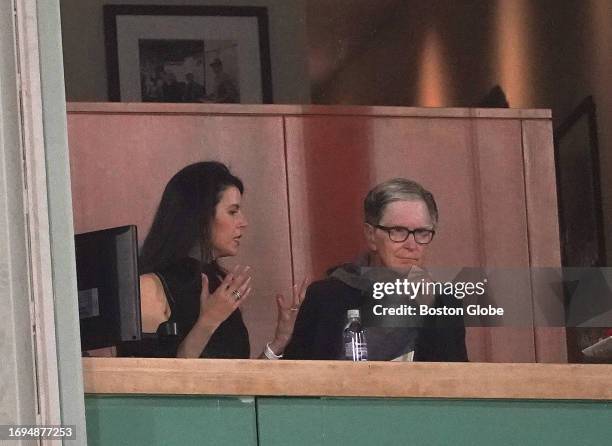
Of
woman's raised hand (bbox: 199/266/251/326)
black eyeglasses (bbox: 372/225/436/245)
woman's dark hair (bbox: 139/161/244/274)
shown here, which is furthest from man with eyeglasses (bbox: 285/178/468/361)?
woman's dark hair (bbox: 139/161/244/274)

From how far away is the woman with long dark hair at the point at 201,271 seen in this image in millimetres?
2770

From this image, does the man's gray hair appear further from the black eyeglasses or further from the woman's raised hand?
the woman's raised hand

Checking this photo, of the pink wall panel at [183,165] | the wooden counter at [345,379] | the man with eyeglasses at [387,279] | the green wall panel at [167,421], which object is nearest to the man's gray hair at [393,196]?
the man with eyeglasses at [387,279]

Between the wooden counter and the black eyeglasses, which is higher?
the black eyeglasses

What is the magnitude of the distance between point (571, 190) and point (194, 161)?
27.9 inches

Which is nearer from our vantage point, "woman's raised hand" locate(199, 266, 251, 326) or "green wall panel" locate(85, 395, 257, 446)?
"green wall panel" locate(85, 395, 257, 446)

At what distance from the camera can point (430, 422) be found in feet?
9.11

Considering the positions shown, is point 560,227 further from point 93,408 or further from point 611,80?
point 93,408

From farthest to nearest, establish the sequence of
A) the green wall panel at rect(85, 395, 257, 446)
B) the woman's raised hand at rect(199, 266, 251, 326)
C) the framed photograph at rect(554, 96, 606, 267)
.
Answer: the framed photograph at rect(554, 96, 606, 267) < the woman's raised hand at rect(199, 266, 251, 326) < the green wall panel at rect(85, 395, 257, 446)

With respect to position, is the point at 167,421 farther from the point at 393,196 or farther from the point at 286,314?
the point at 393,196

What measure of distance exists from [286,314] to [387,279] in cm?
20

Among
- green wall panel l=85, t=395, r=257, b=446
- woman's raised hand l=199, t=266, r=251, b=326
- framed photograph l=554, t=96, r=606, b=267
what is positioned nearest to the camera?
green wall panel l=85, t=395, r=257, b=446

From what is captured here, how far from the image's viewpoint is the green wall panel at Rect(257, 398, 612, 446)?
2738mm

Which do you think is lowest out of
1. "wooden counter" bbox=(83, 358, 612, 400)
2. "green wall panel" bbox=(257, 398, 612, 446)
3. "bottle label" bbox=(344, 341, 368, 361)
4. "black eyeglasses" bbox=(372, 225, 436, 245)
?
"green wall panel" bbox=(257, 398, 612, 446)
